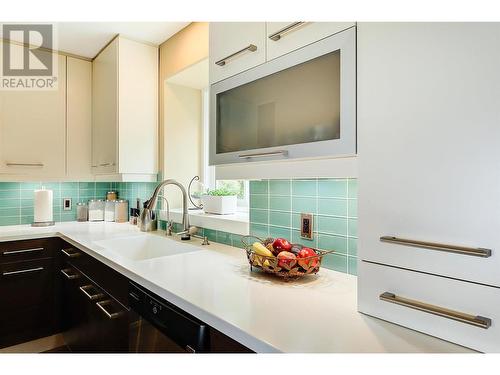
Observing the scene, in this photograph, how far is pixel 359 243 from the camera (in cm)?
82

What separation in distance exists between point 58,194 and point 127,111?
3.60ft

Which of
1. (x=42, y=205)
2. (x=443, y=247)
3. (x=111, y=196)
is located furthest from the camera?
(x=111, y=196)

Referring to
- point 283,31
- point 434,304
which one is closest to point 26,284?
point 283,31

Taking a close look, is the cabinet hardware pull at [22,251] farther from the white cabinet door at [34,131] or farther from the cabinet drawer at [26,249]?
the white cabinet door at [34,131]

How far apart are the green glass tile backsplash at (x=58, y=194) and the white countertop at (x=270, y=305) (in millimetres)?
1193

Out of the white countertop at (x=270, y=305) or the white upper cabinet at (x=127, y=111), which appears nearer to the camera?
A: the white countertop at (x=270, y=305)

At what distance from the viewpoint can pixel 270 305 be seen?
903 mm

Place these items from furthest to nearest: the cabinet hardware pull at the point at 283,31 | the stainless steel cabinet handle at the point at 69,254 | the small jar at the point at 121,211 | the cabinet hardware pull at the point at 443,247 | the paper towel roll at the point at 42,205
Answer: the small jar at the point at 121,211 → the paper towel roll at the point at 42,205 → the stainless steel cabinet handle at the point at 69,254 → the cabinet hardware pull at the point at 283,31 → the cabinet hardware pull at the point at 443,247

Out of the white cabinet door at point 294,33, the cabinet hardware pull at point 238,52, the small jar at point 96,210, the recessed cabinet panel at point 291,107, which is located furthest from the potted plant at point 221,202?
the small jar at point 96,210

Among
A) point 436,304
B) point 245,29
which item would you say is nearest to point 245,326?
point 436,304

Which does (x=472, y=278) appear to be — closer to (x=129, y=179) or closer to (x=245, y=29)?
(x=245, y=29)

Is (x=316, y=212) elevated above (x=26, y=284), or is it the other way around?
(x=316, y=212)

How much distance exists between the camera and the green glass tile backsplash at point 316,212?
120 cm

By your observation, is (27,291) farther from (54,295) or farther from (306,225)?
(306,225)
